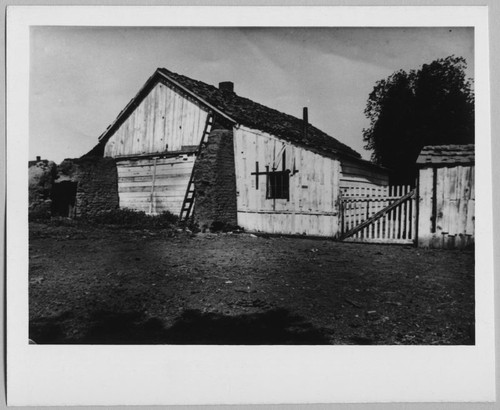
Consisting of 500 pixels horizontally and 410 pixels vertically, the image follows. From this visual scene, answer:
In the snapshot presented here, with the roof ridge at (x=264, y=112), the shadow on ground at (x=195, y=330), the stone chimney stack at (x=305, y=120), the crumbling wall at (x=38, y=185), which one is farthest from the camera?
the roof ridge at (x=264, y=112)

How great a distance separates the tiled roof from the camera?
347 centimetres

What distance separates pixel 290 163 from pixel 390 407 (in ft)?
11.9

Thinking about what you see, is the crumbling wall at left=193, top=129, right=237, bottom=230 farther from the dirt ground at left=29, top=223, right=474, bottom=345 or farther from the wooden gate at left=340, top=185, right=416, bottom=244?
the wooden gate at left=340, top=185, right=416, bottom=244

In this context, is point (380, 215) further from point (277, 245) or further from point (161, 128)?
point (161, 128)

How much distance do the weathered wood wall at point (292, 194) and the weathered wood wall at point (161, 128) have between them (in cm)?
141

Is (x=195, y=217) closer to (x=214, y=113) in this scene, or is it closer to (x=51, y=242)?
(x=214, y=113)

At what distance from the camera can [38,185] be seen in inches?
142

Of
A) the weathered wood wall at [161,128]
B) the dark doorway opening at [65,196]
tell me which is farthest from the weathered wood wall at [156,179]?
the dark doorway opening at [65,196]

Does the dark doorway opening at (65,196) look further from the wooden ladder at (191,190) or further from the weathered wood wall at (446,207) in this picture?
the weathered wood wall at (446,207)

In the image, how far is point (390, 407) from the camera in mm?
3215

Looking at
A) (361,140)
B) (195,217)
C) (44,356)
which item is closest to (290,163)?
(361,140)

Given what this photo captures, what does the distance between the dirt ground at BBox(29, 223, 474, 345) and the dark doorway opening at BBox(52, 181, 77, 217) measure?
1.05 m

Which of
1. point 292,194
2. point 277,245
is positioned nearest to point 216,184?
point 292,194

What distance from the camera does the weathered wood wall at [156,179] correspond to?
6.95m
